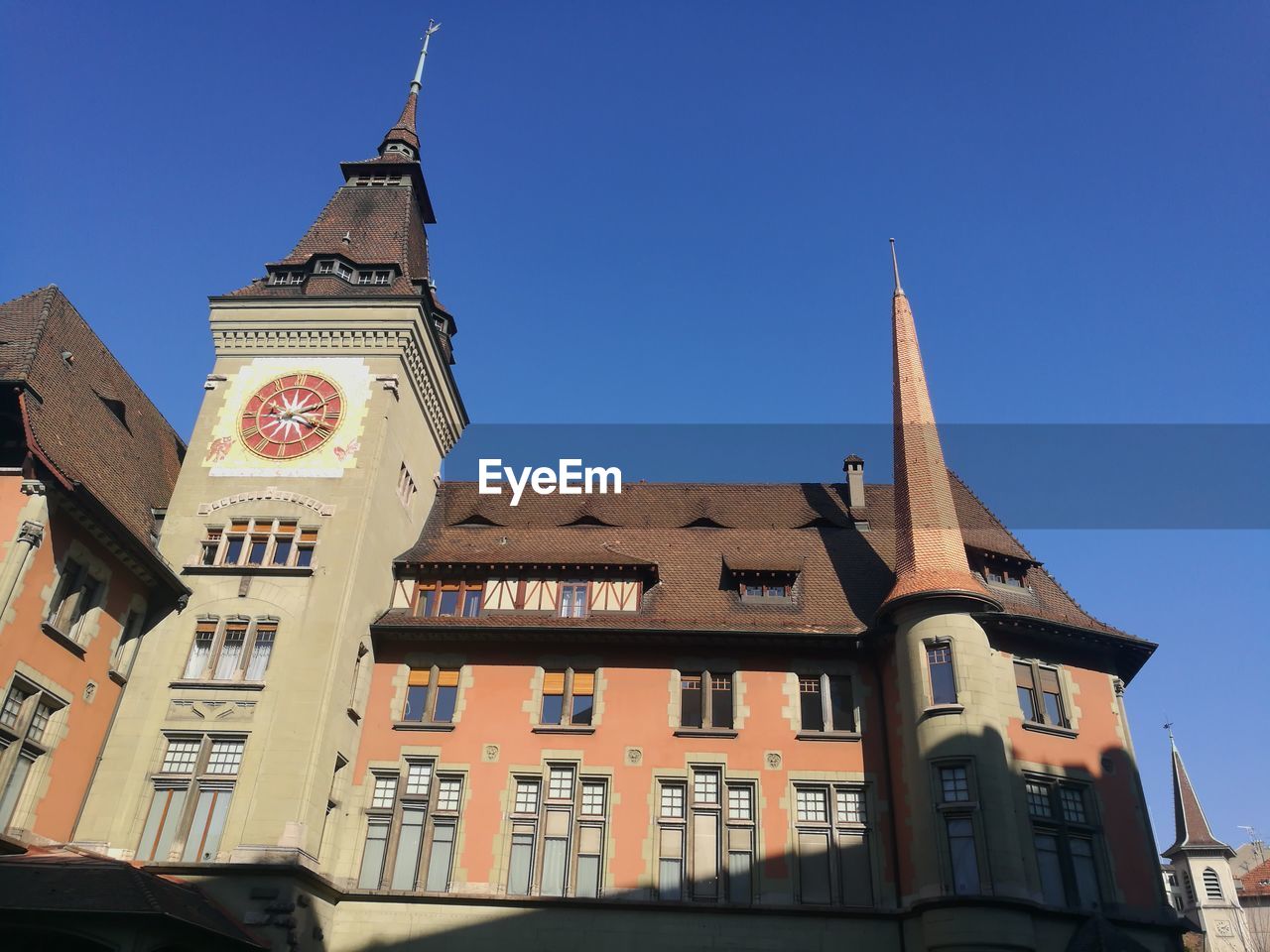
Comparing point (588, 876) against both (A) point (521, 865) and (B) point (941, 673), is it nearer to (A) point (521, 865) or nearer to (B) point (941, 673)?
(A) point (521, 865)

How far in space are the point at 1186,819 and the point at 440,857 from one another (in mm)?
52563

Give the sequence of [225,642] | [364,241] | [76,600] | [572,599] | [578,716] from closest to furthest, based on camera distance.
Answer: [76,600] → [225,642] → [578,716] → [572,599] → [364,241]

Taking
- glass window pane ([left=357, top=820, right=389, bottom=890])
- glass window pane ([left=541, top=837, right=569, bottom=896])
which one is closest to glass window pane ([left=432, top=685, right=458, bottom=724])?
glass window pane ([left=357, top=820, right=389, bottom=890])

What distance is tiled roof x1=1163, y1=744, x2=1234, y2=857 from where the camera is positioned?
58.8m

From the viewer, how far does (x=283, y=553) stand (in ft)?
93.4

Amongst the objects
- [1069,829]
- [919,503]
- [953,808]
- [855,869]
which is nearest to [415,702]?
[855,869]

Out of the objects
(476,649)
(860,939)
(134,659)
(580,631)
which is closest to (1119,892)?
(860,939)

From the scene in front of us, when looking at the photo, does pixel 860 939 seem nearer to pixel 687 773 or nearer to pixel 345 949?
pixel 687 773

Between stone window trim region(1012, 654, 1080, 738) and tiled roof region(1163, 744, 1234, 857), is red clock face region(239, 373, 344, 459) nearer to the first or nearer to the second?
stone window trim region(1012, 654, 1080, 738)

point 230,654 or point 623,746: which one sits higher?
point 230,654

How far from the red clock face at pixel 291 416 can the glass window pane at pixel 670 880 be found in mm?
15817

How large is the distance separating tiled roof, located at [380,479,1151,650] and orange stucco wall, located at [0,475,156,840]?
24.0 feet

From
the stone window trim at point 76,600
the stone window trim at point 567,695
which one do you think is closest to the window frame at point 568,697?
the stone window trim at point 567,695

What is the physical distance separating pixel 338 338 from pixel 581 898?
1856 centimetres
